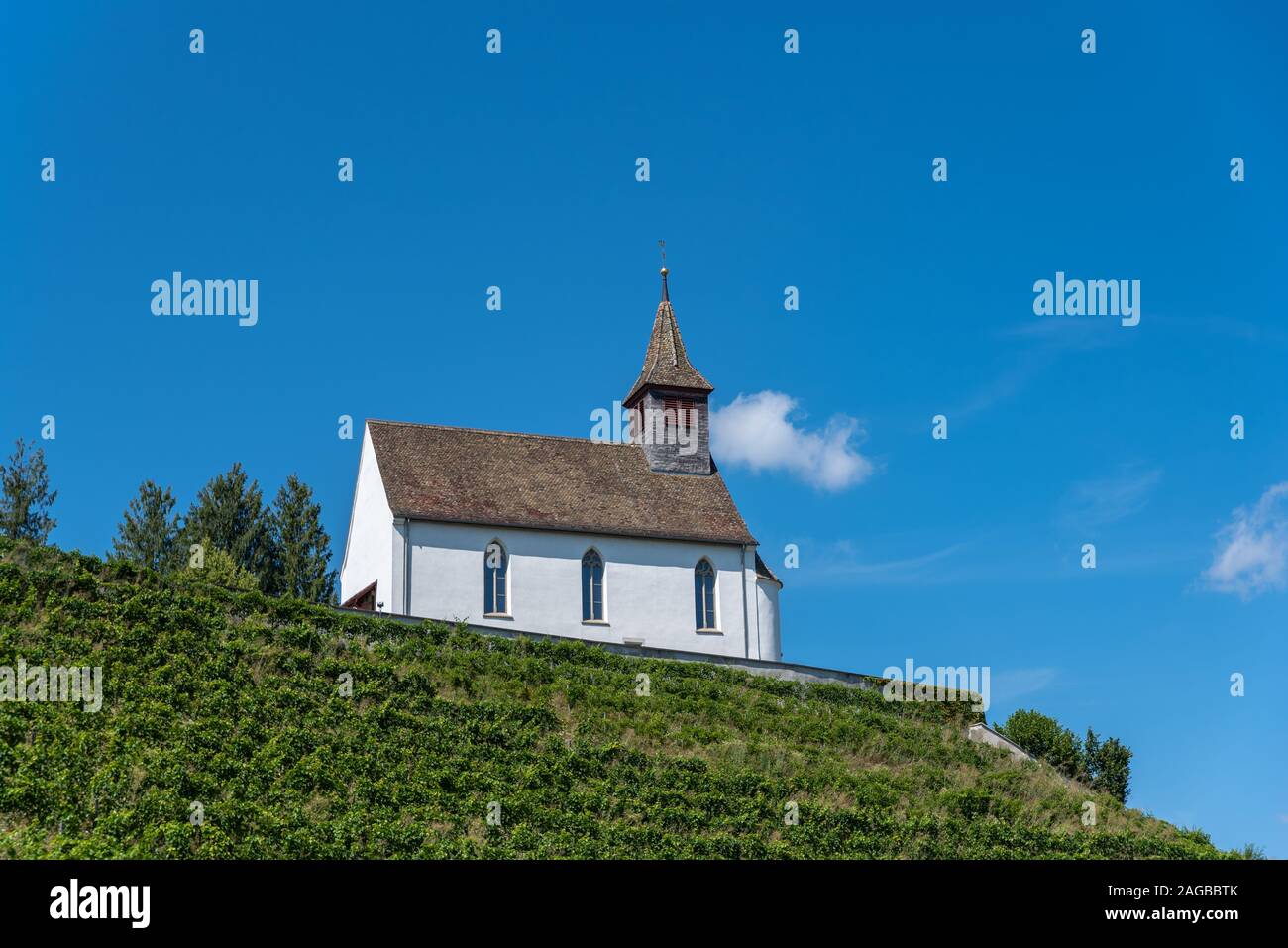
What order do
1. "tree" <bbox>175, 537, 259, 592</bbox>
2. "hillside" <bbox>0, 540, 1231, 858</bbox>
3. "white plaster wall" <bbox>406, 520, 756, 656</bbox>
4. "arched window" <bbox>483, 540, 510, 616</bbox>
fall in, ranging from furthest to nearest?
"arched window" <bbox>483, 540, 510, 616</bbox> < "white plaster wall" <bbox>406, 520, 756, 656</bbox> < "tree" <bbox>175, 537, 259, 592</bbox> < "hillside" <bbox>0, 540, 1231, 858</bbox>

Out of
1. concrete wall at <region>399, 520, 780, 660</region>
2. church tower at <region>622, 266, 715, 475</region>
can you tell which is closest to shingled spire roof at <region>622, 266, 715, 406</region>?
church tower at <region>622, 266, 715, 475</region>

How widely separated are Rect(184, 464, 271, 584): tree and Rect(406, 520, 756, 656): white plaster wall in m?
14.7

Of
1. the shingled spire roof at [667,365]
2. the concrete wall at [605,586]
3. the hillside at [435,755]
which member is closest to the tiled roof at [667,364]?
the shingled spire roof at [667,365]

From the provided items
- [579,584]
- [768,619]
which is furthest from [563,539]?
[768,619]

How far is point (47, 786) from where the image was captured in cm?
2103

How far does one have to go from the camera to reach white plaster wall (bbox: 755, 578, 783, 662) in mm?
44062

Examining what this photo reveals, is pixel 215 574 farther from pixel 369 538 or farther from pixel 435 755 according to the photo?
pixel 435 755

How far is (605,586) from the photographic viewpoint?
42.8 metres

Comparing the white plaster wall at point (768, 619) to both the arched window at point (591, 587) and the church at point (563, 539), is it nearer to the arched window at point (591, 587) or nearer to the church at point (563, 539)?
the church at point (563, 539)

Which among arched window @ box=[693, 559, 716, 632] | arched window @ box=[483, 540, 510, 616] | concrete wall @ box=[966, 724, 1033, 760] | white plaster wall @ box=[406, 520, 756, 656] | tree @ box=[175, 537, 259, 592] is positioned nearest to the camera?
tree @ box=[175, 537, 259, 592]

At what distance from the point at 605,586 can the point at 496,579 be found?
3368mm

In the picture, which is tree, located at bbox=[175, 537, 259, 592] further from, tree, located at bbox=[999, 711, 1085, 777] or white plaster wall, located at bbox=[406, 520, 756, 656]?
tree, located at bbox=[999, 711, 1085, 777]

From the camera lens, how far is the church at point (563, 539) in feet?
135
